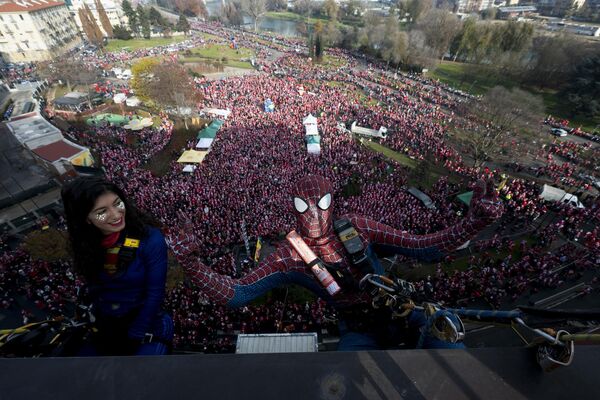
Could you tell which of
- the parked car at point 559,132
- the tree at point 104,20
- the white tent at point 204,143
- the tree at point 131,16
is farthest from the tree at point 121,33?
the parked car at point 559,132

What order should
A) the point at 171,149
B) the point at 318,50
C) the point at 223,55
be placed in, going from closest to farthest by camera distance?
1. the point at 171,149
2. the point at 318,50
3. the point at 223,55

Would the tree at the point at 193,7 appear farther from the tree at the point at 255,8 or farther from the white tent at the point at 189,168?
the white tent at the point at 189,168

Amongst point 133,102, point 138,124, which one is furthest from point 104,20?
point 138,124

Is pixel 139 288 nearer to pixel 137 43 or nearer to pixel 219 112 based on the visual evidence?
pixel 219 112

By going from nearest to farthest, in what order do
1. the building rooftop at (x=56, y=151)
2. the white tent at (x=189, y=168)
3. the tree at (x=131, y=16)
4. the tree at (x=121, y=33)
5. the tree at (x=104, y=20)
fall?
1. the building rooftop at (x=56, y=151)
2. the white tent at (x=189, y=168)
3. the tree at (x=104, y=20)
4. the tree at (x=131, y=16)
5. the tree at (x=121, y=33)

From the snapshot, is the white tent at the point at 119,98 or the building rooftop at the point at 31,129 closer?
the building rooftop at the point at 31,129

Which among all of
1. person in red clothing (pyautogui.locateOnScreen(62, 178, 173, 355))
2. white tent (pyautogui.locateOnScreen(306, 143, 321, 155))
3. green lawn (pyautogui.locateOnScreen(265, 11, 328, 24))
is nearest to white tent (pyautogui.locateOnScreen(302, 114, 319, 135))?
white tent (pyautogui.locateOnScreen(306, 143, 321, 155))
